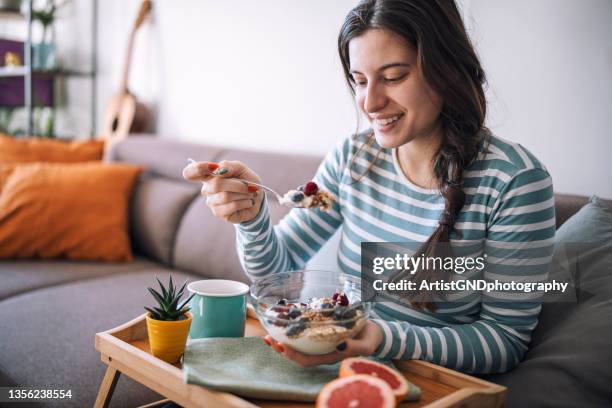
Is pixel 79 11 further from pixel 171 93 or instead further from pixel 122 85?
pixel 171 93

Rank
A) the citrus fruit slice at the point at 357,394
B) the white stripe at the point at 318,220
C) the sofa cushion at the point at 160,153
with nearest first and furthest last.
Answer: the citrus fruit slice at the point at 357,394
the white stripe at the point at 318,220
the sofa cushion at the point at 160,153

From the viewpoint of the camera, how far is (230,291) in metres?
1.12

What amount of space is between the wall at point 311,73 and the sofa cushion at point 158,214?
390mm

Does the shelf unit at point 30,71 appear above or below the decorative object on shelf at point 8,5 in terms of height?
below

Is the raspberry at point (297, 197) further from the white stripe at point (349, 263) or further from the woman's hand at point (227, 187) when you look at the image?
the white stripe at point (349, 263)

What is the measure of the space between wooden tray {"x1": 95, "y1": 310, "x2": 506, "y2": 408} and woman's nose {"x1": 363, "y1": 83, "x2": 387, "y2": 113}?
19.7 inches

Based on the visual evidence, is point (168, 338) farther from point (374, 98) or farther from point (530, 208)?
point (530, 208)

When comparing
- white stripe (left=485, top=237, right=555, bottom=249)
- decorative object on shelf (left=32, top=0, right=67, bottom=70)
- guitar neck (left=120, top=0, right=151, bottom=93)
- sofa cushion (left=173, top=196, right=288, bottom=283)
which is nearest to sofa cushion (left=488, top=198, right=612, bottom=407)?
white stripe (left=485, top=237, right=555, bottom=249)

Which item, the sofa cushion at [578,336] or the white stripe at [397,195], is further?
the white stripe at [397,195]

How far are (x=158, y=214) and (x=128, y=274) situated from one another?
312mm

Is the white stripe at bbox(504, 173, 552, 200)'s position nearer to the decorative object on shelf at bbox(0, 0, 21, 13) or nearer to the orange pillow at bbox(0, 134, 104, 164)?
the orange pillow at bbox(0, 134, 104, 164)

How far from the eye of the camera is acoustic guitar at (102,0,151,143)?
298 centimetres

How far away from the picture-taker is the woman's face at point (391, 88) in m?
1.15

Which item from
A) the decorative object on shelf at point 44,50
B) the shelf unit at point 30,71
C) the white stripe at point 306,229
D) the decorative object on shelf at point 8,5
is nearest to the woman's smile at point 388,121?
the white stripe at point 306,229
